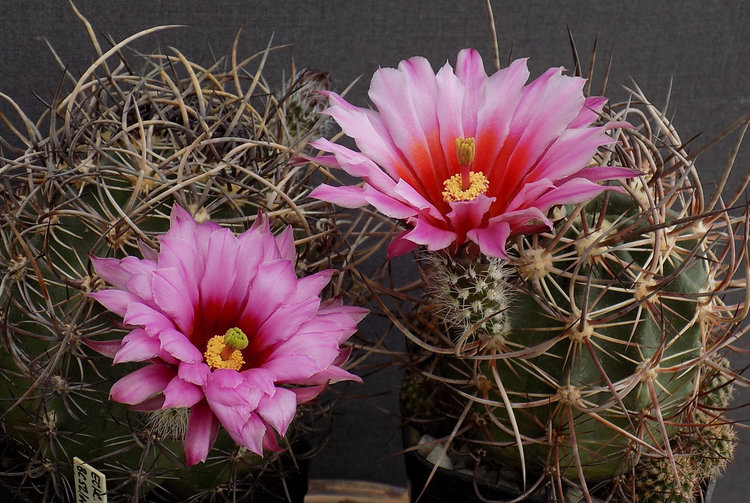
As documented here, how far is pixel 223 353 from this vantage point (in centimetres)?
59

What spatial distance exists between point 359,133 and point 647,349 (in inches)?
11.8

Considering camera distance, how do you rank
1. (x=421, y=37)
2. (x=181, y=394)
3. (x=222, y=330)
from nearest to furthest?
1. (x=181, y=394)
2. (x=222, y=330)
3. (x=421, y=37)

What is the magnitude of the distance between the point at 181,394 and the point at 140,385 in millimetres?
42

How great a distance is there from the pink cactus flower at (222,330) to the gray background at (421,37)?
0.49 metres

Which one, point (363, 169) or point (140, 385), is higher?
point (363, 169)

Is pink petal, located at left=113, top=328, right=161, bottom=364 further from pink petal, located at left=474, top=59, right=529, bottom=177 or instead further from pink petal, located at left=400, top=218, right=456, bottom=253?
pink petal, located at left=474, top=59, right=529, bottom=177

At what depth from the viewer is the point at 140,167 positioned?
0.67m

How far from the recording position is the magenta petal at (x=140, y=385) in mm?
537

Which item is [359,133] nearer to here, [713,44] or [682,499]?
[682,499]

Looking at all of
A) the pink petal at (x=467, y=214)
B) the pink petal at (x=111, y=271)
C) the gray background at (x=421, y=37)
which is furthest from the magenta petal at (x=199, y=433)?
the gray background at (x=421, y=37)

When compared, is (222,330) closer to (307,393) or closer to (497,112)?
(307,393)

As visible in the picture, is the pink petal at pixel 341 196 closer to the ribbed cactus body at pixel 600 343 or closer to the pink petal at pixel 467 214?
the pink petal at pixel 467 214

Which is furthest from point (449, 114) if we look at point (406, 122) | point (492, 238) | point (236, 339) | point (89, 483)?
point (89, 483)

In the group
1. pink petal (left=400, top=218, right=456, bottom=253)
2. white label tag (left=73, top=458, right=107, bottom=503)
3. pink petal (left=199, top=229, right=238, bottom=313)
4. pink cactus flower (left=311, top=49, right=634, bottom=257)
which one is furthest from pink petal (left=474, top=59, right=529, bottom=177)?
white label tag (left=73, top=458, right=107, bottom=503)
